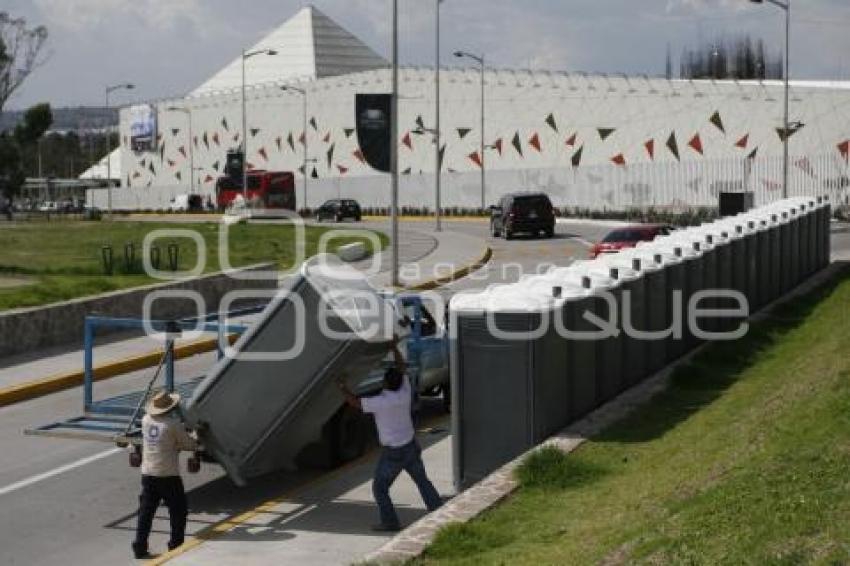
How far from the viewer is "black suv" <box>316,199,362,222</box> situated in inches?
2980

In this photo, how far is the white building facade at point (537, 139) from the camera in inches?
2736

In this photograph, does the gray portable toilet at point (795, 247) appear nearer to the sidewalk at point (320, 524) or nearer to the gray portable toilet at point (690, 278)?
the gray portable toilet at point (690, 278)

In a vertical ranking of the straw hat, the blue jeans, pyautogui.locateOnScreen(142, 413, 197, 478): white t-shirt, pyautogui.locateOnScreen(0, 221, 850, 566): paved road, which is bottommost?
pyautogui.locateOnScreen(0, 221, 850, 566): paved road

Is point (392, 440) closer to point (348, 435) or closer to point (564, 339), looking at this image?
point (564, 339)

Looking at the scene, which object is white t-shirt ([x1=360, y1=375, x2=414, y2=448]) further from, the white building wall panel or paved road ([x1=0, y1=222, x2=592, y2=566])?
the white building wall panel

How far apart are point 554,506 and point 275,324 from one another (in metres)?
3.16

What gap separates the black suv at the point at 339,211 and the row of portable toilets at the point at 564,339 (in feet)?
181

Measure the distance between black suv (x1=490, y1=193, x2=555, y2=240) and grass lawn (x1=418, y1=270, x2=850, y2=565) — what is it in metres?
36.3

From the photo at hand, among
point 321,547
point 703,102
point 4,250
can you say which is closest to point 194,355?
point 321,547

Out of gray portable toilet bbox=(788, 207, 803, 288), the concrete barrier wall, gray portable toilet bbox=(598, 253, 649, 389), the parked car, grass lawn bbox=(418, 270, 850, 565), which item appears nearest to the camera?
grass lawn bbox=(418, 270, 850, 565)

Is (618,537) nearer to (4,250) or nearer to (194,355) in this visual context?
(194,355)

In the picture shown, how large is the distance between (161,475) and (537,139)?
77212mm

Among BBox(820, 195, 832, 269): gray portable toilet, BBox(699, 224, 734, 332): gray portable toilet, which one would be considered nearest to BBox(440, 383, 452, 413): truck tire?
BBox(699, 224, 734, 332): gray portable toilet

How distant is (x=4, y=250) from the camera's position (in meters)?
42.6
